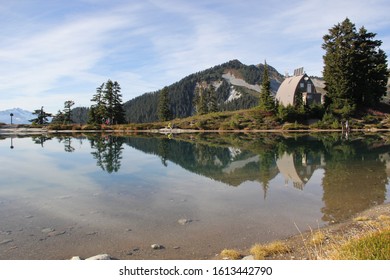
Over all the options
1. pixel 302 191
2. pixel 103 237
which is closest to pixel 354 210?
pixel 302 191

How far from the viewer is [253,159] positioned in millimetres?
25438

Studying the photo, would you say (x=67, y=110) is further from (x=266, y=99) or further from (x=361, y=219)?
(x=361, y=219)

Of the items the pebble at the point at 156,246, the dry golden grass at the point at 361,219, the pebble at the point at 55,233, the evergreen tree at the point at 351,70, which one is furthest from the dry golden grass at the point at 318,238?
the evergreen tree at the point at 351,70

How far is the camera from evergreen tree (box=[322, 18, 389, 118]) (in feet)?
225

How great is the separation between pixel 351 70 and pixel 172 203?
67.3m

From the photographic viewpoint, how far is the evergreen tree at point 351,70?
68562 mm

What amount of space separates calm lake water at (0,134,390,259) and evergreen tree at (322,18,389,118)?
49200 mm

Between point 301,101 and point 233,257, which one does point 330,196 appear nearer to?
point 233,257

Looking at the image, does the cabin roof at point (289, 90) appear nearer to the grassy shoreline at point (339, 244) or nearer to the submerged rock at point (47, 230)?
the grassy shoreline at point (339, 244)

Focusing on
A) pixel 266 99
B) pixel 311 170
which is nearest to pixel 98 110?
pixel 266 99

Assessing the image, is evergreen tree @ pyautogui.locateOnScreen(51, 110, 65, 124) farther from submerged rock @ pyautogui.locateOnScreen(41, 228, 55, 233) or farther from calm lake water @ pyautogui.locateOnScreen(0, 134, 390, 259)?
submerged rock @ pyautogui.locateOnScreen(41, 228, 55, 233)

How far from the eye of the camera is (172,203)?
1324 cm

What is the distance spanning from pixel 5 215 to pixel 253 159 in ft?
57.9

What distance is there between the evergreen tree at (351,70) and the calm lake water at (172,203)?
161 ft
